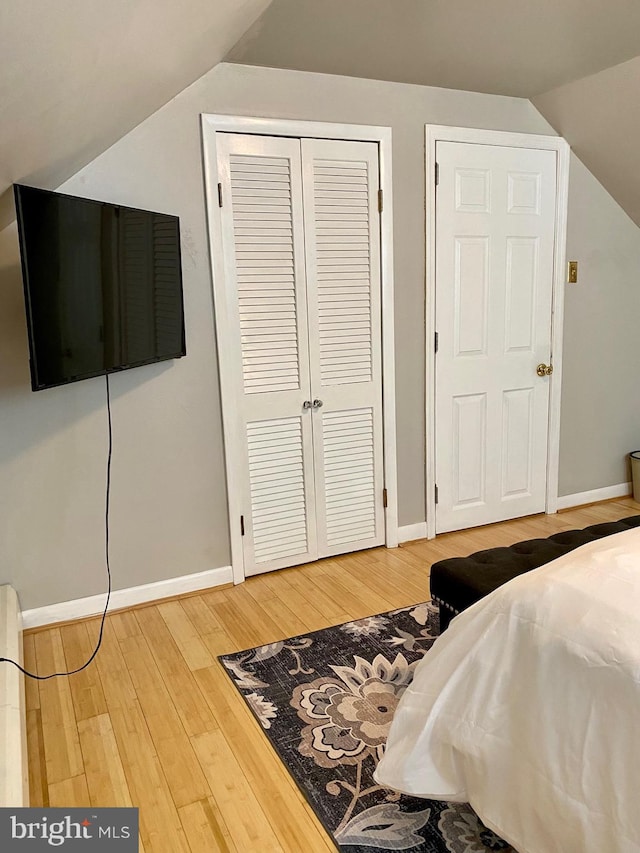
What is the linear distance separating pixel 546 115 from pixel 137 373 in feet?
8.29

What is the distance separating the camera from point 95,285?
218cm

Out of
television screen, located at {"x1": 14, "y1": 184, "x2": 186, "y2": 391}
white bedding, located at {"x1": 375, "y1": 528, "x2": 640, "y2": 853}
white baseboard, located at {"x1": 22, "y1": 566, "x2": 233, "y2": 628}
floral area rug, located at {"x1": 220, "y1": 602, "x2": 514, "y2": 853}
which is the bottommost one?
floral area rug, located at {"x1": 220, "y1": 602, "x2": 514, "y2": 853}

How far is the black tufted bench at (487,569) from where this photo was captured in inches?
81.8

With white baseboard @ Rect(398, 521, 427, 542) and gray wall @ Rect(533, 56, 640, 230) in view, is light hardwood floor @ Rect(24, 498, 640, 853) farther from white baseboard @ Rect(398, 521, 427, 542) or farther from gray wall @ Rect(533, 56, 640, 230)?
gray wall @ Rect(533, 56, 640, 230)

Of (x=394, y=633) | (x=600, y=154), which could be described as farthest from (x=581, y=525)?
(x=600, y=154)

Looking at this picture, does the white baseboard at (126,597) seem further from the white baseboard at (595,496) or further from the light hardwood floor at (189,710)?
the white baseboard at (595,496)

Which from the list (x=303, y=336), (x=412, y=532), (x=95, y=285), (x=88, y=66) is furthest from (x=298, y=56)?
(x=412, y=532)

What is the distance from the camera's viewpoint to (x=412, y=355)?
336cm

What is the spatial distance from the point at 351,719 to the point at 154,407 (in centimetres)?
149

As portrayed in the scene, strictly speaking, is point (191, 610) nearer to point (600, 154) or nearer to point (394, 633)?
point (394, 633)

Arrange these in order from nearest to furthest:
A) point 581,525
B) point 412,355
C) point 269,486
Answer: point 269,486, point 412,355, point 581,525

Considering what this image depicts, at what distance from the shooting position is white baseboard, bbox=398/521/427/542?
350 cm

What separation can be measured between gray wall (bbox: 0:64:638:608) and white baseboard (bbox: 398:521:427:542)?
98 cm

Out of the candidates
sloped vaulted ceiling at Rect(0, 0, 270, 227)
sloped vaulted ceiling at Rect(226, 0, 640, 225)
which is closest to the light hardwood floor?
sloped vaulted ceiling at Rect(0, 0, 270, 227)
